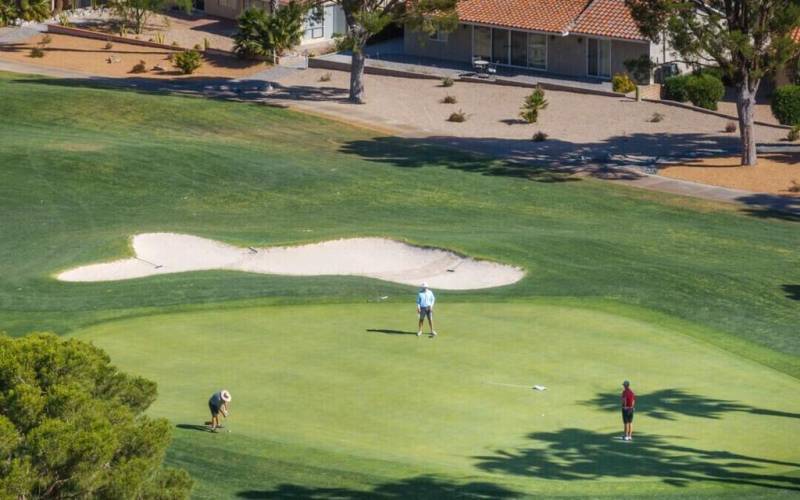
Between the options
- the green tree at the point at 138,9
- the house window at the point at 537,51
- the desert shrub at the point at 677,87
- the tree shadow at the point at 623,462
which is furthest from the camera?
the green tree at the point at 138,9

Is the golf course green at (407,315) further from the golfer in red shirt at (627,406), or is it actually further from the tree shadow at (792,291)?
the golfer in red shirt at (627,406)

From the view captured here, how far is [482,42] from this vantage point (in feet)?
298

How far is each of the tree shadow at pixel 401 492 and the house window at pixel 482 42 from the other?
6417 centimetres

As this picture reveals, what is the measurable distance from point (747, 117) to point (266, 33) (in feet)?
109

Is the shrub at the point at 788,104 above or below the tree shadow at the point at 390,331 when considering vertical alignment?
above

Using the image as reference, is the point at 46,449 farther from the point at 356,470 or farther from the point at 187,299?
the point at 187,299

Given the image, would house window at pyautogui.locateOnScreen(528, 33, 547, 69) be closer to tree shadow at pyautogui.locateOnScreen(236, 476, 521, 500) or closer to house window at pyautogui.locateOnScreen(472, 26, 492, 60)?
house window at pyautogui.locateOnScreen(472, 26, 492, 60)

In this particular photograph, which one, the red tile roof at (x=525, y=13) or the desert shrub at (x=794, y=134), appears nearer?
the desert shrub at (x=794, y=134)

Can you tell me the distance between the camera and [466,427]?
104 ft

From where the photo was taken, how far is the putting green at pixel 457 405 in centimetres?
2964

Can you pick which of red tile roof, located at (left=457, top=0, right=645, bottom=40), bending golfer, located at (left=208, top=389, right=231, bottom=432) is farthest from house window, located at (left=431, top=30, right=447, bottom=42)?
bending golfer, located at (left=208, top=389, right=231, bottom=432)

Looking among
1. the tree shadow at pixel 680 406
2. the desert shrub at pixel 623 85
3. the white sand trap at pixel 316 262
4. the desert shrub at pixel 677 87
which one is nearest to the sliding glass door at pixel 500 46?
the desert shrub at pixel 623 85

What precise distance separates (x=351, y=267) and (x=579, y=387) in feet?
56.9

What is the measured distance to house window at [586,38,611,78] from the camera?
85.4m
